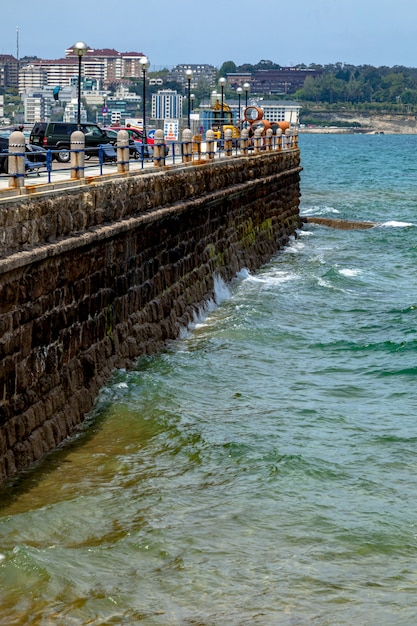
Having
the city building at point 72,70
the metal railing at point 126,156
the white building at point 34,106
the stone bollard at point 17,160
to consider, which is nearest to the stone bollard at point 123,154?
the metal railing at point 126,156

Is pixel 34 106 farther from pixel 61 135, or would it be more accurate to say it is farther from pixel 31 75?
pixel 61 135

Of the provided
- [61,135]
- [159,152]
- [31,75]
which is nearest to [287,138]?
[61,135]

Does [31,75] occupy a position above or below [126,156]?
above

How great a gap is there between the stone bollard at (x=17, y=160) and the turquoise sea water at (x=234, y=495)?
11.2 feet

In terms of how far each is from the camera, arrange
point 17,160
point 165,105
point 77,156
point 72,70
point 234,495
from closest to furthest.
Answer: point 234,495 → point 17,160 → point 77,156 → point 165,105 → point 72,70

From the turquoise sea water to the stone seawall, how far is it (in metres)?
0.48

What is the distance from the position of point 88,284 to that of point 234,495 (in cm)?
437

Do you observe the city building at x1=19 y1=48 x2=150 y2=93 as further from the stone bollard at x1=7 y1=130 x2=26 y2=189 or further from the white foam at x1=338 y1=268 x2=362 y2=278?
the stone bollard at x1=7 y1=130 x2=26 y2=189

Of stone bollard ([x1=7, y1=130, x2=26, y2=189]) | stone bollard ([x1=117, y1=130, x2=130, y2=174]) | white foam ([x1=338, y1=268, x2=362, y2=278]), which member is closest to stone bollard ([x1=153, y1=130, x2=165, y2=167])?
stone bollard ([x1=117, y1=130, x2=130, y2=174])

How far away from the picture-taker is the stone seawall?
12953 mm

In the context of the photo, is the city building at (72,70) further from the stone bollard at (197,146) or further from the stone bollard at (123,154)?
the stone bollard at (123,154)

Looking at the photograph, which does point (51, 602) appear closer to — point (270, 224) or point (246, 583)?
point (246, 583)

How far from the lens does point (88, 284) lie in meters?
15.8

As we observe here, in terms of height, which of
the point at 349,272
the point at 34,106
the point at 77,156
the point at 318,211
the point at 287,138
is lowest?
the point at 318,211
